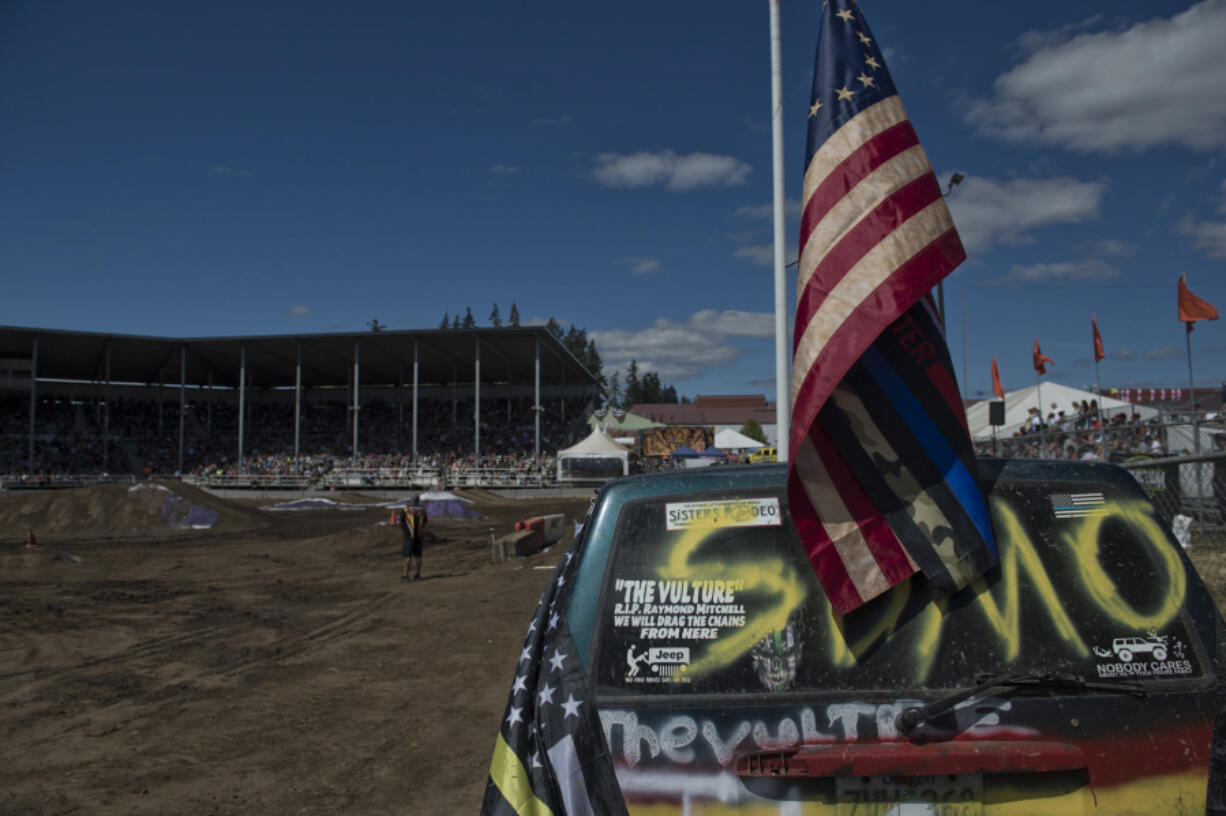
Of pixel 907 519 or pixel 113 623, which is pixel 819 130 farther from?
pixel 113 623

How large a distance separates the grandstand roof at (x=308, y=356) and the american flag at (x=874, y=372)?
37.1 meters

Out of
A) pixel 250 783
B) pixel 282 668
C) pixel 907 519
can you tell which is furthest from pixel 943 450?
pixel 282 668

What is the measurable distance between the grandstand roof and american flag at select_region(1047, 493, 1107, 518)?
37632 millimetres

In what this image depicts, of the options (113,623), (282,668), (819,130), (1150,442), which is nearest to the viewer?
(819,130)

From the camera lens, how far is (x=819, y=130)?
8.79ft

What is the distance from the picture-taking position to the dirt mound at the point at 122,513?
23.5 m

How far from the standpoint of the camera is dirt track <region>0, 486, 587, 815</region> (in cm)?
489

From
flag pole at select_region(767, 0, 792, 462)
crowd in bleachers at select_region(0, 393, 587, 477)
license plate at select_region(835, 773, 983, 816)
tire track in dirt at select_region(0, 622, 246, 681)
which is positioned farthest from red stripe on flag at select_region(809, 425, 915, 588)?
crowd in bleachers at select_region(0, 393, 587, 477)

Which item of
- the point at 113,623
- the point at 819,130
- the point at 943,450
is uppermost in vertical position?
the point at 819,130

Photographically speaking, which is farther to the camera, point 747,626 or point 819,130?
point 819,130

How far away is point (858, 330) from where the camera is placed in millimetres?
2359

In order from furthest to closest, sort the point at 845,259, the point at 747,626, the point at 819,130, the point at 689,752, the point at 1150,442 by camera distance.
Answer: the point at 1150,442 < the point at 819,130 < the point at 845,259 < the point at 747,626 < the point at 689,752

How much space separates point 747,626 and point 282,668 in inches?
282

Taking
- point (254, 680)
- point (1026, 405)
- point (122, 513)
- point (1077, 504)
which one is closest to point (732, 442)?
point (1026, 405)
